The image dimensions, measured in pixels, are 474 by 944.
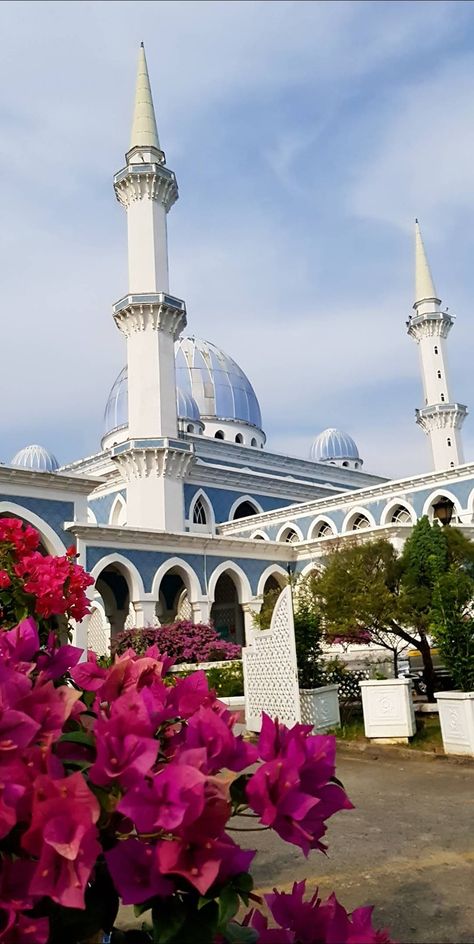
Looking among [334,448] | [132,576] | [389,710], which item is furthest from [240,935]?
[334,448]

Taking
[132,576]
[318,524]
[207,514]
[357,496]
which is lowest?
[132,576]

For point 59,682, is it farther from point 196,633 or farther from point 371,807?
point 196,633

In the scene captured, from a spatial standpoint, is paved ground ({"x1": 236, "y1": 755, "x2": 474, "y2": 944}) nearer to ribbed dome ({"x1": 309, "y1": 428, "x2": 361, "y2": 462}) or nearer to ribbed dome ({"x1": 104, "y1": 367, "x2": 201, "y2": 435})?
ribbed dome ({"x1": 104, "y1": 367, "x2": 201, "y2": 435})

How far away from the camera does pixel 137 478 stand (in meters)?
26.7

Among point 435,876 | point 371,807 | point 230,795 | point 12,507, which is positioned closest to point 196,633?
point 12,507

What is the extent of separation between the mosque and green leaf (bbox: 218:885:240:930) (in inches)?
426

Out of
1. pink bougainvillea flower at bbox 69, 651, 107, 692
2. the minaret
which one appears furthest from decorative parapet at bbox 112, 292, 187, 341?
pink bougainvillea flower at bbox 69, 651, 107, 692

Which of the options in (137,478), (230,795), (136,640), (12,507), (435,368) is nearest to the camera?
(230,795)

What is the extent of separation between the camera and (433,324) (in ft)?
113

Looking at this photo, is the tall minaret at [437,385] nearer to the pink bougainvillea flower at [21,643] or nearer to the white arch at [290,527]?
the white arch at [290,527]

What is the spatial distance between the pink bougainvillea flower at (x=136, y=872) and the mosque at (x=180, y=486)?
1088 centimetres

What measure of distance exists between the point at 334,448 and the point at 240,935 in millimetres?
47095

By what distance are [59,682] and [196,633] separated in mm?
16880

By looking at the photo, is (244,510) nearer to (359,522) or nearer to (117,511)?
(117,511)
